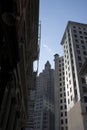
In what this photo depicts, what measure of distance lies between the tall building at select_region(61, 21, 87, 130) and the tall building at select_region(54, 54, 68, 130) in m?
14.5

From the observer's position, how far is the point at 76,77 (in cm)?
5491

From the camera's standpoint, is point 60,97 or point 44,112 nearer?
point 60,97

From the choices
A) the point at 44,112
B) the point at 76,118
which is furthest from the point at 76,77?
the point at 44,112

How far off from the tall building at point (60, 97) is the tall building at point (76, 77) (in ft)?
47.5

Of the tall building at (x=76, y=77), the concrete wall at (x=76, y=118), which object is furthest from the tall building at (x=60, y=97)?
the concrete wall at (x=76, y=118)

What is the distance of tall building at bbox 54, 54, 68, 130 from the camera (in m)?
71.7

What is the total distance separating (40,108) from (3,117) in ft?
358

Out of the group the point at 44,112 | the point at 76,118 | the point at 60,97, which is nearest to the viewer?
the point at 76,118

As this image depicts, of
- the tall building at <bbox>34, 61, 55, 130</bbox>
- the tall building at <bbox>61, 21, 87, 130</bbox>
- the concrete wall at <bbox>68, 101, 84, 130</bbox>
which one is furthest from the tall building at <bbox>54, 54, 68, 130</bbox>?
the tall building at <bbox>34, 61, 55, 130</bbox>

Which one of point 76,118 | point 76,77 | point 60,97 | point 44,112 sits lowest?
point 76,118

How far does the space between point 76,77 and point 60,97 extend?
1041 inches

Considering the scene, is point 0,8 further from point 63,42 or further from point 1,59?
point 63,42

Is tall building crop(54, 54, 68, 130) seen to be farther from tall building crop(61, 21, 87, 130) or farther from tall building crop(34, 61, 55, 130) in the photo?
tall building crop(34, 61, 55, 130)

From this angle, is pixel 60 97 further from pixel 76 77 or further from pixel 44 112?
pixel 44 112
